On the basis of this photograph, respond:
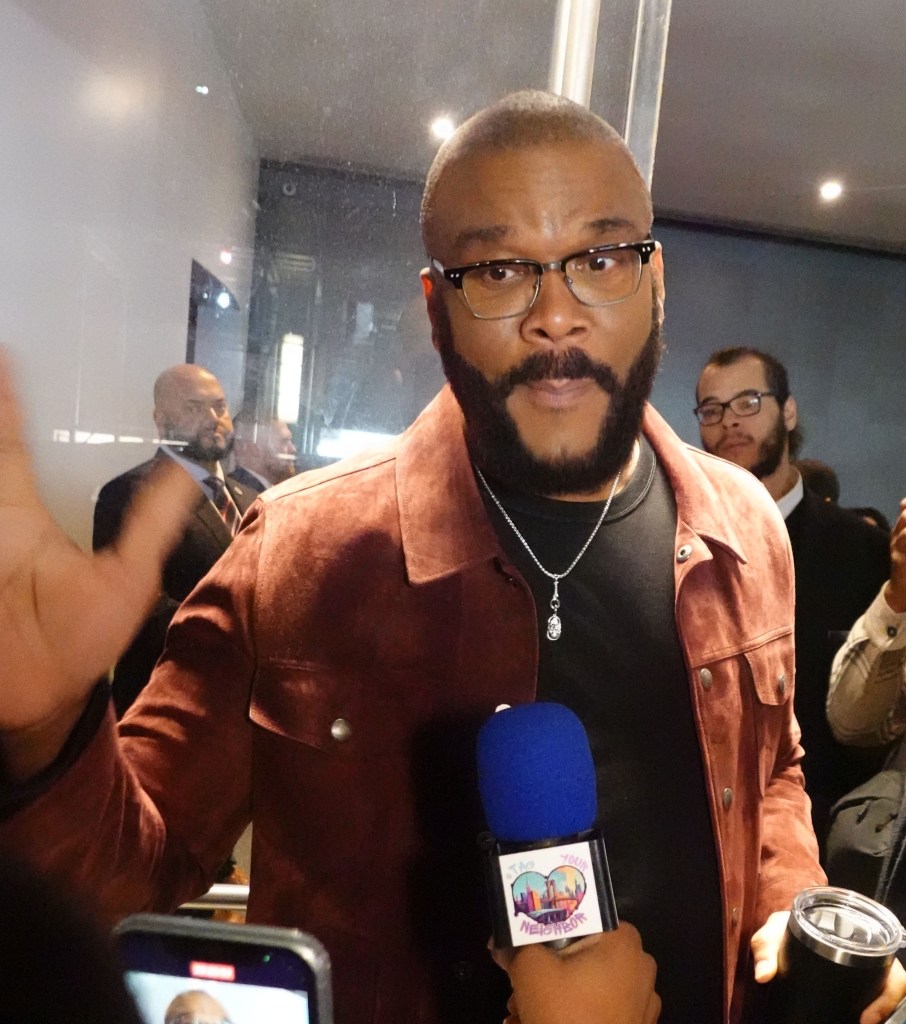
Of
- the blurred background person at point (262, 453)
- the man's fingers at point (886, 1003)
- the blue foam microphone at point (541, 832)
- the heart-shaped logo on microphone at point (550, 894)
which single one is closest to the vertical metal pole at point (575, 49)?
the blurred background person at point (262, 453)

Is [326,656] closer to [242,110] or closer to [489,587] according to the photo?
[489,587]

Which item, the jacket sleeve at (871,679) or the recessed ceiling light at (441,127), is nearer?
the recessed ceiling light at (441,127)

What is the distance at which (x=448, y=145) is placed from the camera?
0.79 meters

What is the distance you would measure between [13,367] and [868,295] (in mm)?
2381

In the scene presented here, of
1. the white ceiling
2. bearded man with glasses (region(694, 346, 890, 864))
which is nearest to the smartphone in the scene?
the white ceiling

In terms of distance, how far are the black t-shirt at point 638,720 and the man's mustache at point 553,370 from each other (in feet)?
0.42

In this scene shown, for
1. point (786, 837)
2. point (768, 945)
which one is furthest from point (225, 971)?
point (786, 837)

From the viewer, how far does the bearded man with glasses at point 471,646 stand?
2.34 feet

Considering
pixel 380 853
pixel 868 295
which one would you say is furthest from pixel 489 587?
pixel 868 295

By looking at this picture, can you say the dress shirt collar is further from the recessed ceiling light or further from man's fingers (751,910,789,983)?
the recessed ceiling light

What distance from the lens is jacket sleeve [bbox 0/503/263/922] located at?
1.83 feet

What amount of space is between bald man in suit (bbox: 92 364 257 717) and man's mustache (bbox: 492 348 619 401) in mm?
279

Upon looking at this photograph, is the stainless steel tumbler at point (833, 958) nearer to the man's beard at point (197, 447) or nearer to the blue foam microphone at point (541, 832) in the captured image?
the blue foam microphone at point (541, 832)

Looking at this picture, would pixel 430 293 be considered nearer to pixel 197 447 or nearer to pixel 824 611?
pixel 197 447
